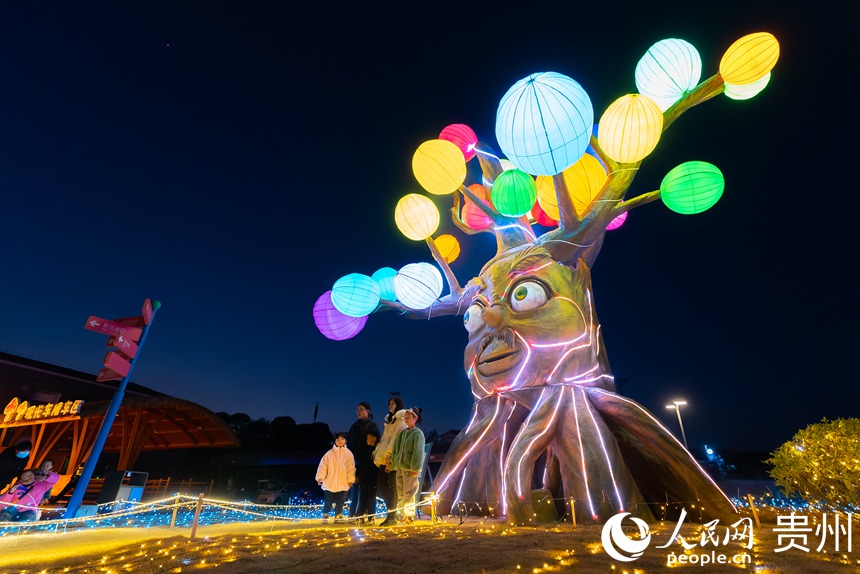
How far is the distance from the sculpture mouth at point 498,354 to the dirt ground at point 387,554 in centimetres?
335

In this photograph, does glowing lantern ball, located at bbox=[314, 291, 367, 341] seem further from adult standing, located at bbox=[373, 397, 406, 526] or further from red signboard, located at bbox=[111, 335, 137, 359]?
red signboard, located at bbox=[111, 335, 137, 359]

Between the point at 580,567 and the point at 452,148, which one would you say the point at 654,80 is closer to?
the point at 452,148

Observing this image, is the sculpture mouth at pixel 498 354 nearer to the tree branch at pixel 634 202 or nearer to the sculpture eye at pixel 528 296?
the sculpture eye at pixel 528 296

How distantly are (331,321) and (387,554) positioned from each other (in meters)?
6.22

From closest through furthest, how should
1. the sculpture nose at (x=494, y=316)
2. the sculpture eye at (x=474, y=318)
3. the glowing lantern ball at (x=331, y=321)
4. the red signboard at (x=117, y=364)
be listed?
the sculpture nose at (x=494, y=316) → the sculpture eye at (x=474, y=318) → the glowing lantern ball at (x=331, y=321) → the red signboard at (x=117, y=364)

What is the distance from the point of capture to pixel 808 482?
618 centimetres

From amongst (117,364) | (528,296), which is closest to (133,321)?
(117,364)

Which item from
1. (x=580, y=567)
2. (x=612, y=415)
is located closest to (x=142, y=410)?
(x=612, y=415)

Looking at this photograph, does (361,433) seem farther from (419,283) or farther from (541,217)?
(541,217)

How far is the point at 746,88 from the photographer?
7348 mm

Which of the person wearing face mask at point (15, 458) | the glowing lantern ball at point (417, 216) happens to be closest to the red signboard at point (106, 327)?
the glowing lantern ball at point (417, 216)

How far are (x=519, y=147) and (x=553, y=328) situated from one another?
345 cm

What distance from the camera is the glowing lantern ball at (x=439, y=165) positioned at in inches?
304

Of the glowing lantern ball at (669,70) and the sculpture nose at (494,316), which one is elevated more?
the glowing lantern ball at (669,70)
